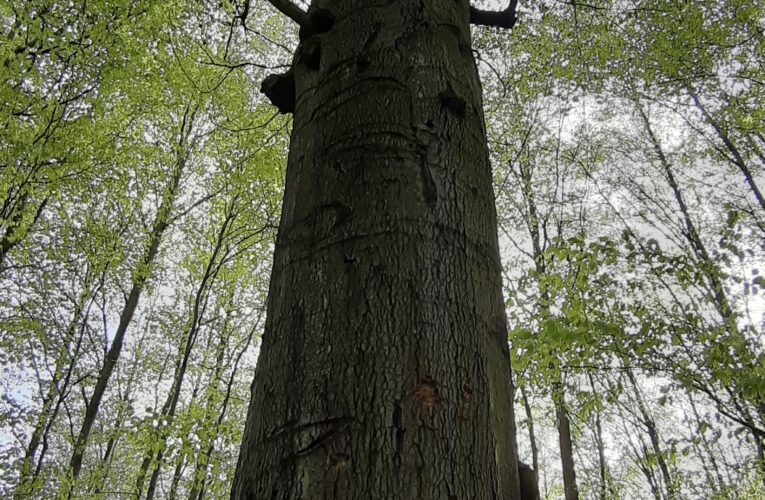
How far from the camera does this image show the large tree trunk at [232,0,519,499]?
76 cm

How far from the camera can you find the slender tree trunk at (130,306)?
6.71m

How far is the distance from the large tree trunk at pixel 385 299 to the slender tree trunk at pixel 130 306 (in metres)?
6.78

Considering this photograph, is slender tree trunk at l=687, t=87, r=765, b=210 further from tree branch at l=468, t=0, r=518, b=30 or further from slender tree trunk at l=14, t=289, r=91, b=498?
slender tree trunk at l=14, t=289, r=91, b=498

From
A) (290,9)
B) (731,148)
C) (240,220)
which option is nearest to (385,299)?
(290,9)

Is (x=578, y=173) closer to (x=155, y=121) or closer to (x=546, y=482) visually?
(x=155, y=121)

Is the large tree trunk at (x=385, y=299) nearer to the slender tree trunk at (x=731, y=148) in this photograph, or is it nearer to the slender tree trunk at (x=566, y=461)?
the slender tree trunk at (x=566, y=461)

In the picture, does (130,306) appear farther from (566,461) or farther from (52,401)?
(566,461)

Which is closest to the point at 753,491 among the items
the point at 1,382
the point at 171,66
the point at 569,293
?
the point at 569,293

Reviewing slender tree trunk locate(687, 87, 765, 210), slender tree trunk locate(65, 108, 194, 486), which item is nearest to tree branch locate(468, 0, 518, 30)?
slender tree trunk locate(65, 108, 194, 486)

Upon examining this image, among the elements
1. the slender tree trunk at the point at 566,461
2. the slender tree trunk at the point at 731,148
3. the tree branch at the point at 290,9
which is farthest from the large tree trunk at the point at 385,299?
the slender tree trunk at the point at 731,148

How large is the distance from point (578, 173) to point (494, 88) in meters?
2.76

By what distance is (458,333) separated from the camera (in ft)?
2.94

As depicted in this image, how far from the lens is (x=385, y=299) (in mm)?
891

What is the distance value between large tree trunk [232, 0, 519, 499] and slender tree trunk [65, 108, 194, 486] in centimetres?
678
